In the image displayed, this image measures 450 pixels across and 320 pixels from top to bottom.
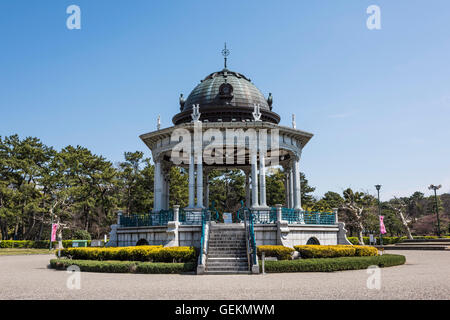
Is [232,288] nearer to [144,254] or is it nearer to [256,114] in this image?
[144,254]

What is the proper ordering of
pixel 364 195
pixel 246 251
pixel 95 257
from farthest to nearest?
1. pixel 364 195
2. pixel 95 257
3. pixel 246 251

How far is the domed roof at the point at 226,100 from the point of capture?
29.3m

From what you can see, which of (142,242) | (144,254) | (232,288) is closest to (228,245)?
(144,254)

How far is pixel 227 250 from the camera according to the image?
19828mm

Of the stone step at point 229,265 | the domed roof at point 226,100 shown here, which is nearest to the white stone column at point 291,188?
the domed roof at point 226,100

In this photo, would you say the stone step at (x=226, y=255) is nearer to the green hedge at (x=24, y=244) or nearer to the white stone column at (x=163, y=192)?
the white stone column at (x=163, y=192)

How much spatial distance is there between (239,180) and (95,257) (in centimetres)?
4512

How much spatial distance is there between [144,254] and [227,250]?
4611mm

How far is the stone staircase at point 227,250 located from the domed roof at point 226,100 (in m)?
10.0

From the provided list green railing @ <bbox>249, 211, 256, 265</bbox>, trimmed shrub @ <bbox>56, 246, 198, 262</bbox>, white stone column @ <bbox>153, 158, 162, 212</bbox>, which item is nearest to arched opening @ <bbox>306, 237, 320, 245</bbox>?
green railing @ <bbox>249, 211, 256, 265</bbox>

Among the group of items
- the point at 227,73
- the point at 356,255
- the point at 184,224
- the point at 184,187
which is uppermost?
the point at 227,73
